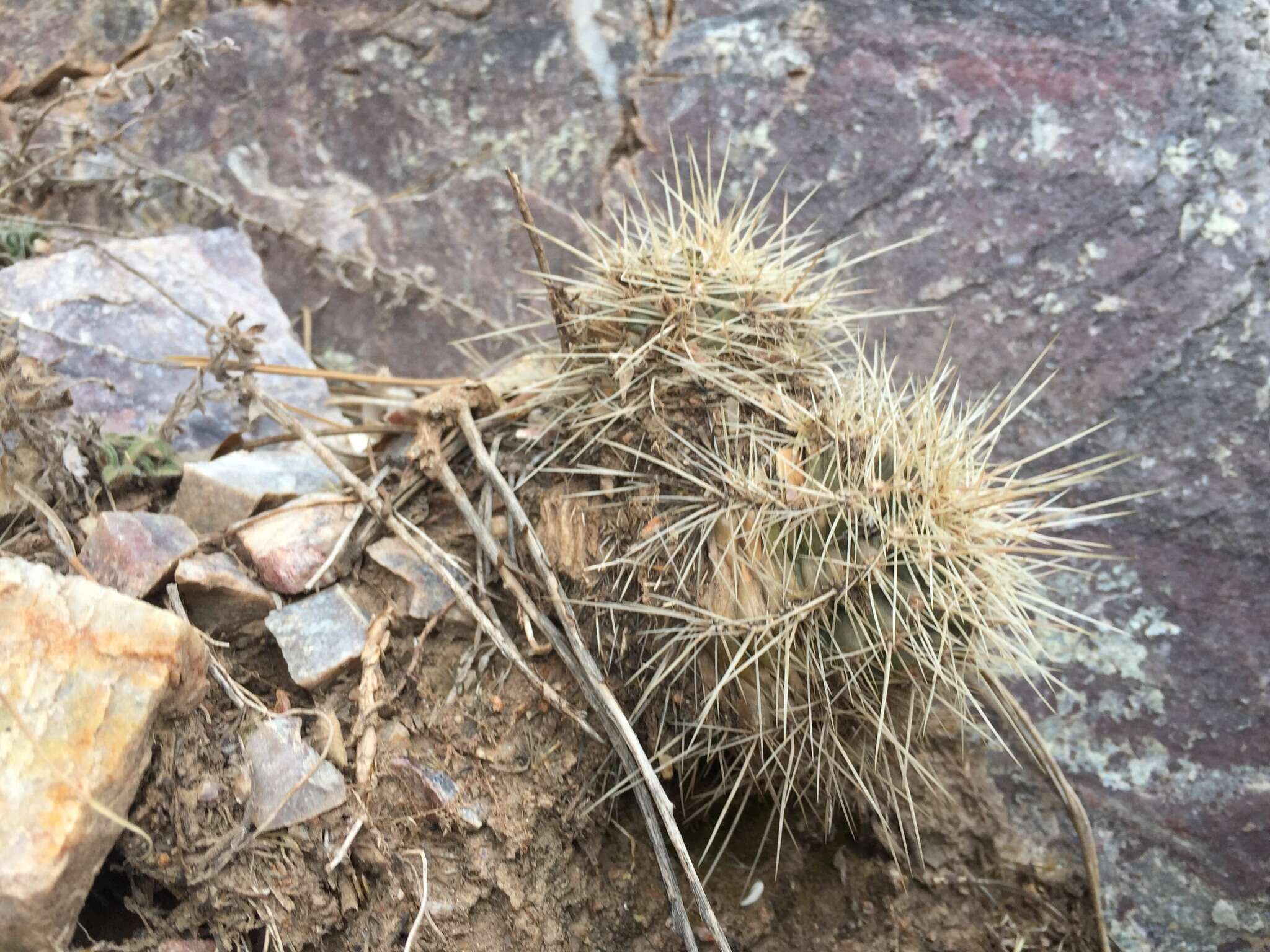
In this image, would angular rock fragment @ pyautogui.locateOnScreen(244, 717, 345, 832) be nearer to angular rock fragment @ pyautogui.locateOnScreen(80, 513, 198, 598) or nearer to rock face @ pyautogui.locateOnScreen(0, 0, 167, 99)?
angular rock fragment @ pyautogui.locateOnScreen(80, 513, 198, 598)

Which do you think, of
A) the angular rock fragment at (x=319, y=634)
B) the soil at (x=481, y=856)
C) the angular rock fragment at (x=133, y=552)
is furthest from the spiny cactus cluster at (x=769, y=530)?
the angular rock fragment at (x=133, y=552)

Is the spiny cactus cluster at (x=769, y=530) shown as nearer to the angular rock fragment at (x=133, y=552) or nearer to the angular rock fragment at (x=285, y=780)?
the angular rock fragment at (x=285, y=780)

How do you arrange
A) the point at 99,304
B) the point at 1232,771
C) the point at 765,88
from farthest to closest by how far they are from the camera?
1. the point at 765,88
2. the point at 99,304
3. the point at 1232,771

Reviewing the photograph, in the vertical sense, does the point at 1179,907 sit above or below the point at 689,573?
below

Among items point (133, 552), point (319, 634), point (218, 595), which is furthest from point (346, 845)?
point (133, 552)

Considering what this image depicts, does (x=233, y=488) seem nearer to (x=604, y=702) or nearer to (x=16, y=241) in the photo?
(x=604, y=702)

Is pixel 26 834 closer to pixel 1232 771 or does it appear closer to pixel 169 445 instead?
pixel 169 445

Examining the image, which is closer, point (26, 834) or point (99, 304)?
point (26, 834)

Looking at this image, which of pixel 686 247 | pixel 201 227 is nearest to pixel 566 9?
pixel 201 227
